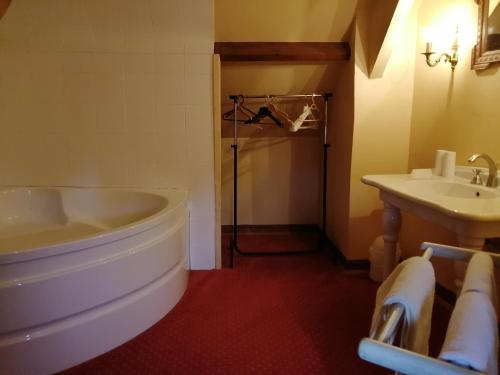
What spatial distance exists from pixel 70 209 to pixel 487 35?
8.76ft

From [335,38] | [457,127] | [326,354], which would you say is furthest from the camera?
[335,38]

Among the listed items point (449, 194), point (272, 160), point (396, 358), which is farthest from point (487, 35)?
point (272, 160)

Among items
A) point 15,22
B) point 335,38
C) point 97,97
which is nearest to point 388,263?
point 335,38

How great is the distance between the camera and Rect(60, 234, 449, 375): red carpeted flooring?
1545 mm

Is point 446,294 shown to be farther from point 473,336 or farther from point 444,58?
point 473,336

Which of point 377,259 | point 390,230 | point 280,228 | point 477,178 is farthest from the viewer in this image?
point 280,228

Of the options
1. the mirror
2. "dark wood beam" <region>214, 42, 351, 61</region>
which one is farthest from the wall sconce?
"dark wood beam" <region>214, 42, 351, 61</region>

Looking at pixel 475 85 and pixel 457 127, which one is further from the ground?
pixel 475 85

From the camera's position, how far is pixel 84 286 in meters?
1.54

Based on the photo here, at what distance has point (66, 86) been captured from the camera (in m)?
2.35

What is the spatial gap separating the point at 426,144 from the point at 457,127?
11.3 inches

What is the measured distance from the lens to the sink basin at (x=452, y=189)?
1563mm

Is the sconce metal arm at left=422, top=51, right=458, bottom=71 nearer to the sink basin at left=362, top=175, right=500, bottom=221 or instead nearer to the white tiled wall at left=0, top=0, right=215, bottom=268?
the sink basin at left=362, top=175, right=500, bottom=221

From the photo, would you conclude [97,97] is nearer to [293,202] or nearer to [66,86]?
[66,86]
